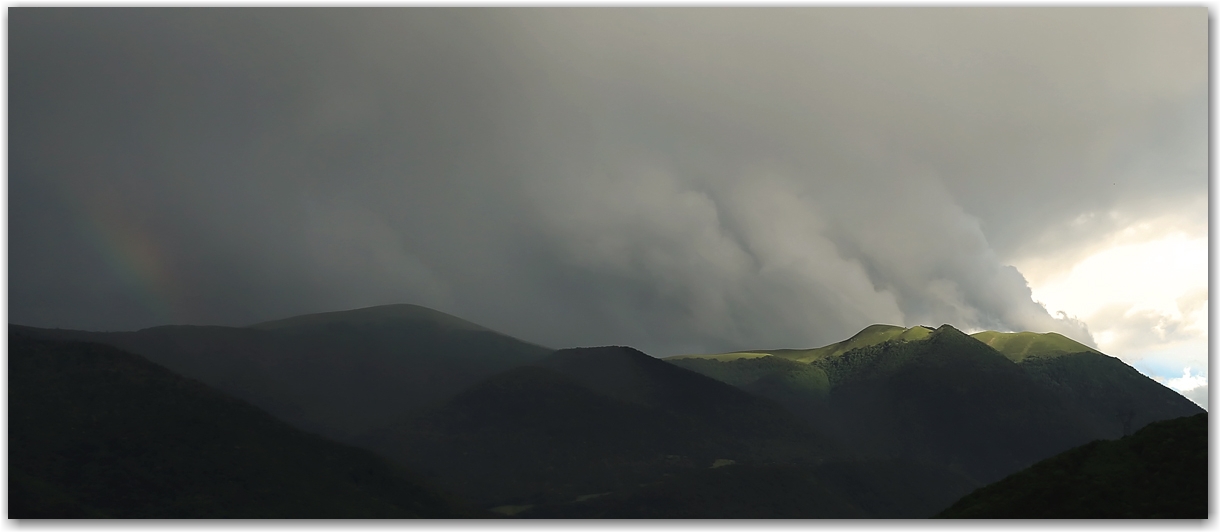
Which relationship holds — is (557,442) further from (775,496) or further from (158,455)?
(158,455)

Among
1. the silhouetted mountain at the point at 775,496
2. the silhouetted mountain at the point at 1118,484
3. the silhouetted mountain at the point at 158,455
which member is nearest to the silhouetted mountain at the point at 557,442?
the silhouetted mountain at the point at 775,496

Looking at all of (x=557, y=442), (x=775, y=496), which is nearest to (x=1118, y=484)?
(x=775, y=496)

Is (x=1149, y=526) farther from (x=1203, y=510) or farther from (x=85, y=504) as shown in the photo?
(x=85, y=504)

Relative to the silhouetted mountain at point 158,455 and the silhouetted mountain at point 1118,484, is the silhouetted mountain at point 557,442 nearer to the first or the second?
the silhouetted mountain at point 158,455

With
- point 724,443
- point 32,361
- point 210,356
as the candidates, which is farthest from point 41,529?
point 210,356

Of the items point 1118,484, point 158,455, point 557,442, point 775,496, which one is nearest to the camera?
point 1118,484

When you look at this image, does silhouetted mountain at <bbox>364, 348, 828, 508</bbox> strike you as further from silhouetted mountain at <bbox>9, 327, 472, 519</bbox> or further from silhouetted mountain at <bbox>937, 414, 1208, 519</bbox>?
silhouetted mountain at <bbox>937, 414, 1208, 519</bbox>
